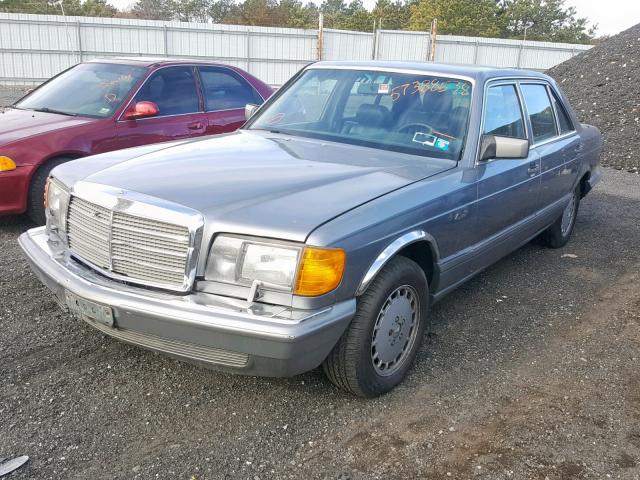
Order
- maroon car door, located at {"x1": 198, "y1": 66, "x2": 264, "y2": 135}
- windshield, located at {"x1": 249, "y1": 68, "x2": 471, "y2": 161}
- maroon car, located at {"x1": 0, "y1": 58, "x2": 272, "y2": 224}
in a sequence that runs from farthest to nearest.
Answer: maroon car door, located at {"x1": 198, "y1": 66, "x2": 264, "y2": 135}
maroon car, located at {"x1": 0, "y1": 58, "x2": 272, "y2": 224}
windshield, located at {"x1": 249, "y1": 68, "x2": 471, "y2": 161}

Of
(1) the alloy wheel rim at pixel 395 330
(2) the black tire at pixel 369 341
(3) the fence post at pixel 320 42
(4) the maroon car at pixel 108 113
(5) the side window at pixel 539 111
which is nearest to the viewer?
(2) the black tire at pixel 369 341

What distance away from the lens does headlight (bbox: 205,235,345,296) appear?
99.9 inches

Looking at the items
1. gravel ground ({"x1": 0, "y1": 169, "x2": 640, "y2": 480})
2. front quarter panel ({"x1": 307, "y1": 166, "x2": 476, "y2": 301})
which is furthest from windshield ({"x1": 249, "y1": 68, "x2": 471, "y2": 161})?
gravel ground ({"x1": 0, "y1": 169, "x2": 640, "y2": 480})

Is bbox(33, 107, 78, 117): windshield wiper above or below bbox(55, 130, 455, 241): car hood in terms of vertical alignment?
below

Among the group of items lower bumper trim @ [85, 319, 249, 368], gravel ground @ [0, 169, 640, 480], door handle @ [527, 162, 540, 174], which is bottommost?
gravel ground @ [0, 169, 640, 480]

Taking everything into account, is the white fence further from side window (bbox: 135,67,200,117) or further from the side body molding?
the side body molding

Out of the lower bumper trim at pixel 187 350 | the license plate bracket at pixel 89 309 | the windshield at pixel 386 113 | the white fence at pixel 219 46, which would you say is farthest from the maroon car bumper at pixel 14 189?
the white fence at pixel 219 46

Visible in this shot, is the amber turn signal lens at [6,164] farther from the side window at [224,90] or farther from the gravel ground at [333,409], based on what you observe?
the side window at [224,90]

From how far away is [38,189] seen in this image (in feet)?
17.6

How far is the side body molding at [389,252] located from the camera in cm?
279

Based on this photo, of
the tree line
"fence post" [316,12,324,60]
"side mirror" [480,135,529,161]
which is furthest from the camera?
the tree line

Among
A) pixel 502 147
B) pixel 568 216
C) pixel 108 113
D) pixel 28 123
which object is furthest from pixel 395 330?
pixel 28 123

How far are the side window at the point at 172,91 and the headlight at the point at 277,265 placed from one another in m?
4.01

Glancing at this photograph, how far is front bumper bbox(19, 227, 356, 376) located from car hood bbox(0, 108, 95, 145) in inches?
124
